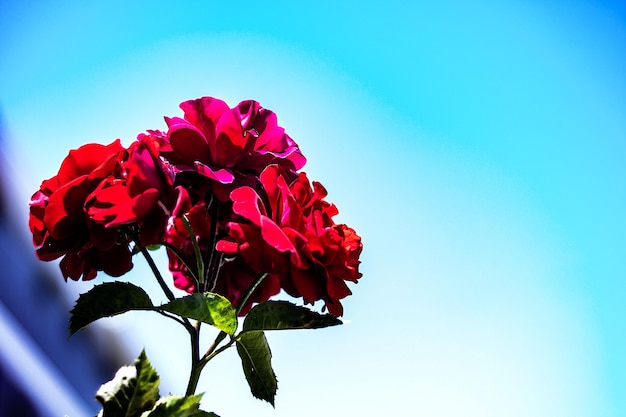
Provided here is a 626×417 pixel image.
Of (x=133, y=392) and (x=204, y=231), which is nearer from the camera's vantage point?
(x=133, y=392)

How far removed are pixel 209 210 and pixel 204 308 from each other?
15cm

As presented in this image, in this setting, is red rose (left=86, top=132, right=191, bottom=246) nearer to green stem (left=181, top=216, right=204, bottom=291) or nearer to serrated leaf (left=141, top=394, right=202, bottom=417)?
green stem (left=181, top=216, right=204, bottom=291)

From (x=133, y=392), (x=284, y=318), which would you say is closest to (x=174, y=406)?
(x=133, y=392)

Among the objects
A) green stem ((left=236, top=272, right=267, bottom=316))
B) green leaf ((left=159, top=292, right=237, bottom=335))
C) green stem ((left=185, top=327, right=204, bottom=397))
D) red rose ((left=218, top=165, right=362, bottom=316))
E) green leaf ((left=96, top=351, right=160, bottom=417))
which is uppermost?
red rose ((left=218, top=165, right=362, bottom=316))

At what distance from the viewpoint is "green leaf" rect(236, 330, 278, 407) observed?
29.6 inches

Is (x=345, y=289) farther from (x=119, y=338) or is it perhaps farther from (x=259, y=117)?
(x=119, y=338)

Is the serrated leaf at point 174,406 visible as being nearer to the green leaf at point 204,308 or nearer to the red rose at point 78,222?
the green leaf at point 204,308

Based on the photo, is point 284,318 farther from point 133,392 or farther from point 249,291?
point 133,392

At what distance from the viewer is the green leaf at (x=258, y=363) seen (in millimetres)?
752

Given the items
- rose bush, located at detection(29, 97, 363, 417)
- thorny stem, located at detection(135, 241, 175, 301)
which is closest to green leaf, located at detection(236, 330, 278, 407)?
rose bush, located at detection(29, 97, 363, 417)

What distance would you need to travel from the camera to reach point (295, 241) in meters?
0.66

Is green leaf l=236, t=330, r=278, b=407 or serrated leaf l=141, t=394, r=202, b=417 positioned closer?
serrated leaf l=141, t=394, r=202, b=417

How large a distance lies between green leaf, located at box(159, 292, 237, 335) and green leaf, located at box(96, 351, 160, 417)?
6cm

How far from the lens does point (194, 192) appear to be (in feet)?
2.43
